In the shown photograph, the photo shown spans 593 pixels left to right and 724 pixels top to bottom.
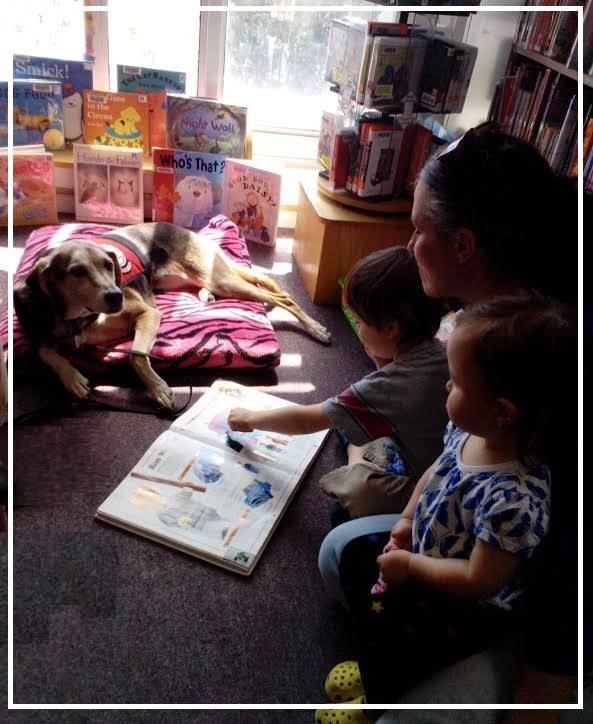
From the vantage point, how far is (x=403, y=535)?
38.6 inches

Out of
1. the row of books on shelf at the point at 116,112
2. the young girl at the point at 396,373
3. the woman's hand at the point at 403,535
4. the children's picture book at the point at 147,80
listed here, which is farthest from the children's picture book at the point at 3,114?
the woman's hand at the point at 403,535

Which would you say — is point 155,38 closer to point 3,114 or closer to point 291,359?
point 3,114

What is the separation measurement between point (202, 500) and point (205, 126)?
1.82m

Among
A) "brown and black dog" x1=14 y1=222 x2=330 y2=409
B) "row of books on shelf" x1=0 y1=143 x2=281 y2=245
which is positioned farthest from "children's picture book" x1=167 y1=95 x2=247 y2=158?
"brown and black dog" x1=14 y1=222 x2=330 y2=409

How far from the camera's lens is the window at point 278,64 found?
8.65 feet

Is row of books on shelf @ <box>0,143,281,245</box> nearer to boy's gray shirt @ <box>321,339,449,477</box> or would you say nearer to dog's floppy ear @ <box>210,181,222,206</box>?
dog's floppy ear @ <box>210,181,222,206</box>

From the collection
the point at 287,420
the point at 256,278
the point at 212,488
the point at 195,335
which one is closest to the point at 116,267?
the point at 195,335

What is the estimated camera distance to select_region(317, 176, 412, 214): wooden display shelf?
86.7 inches

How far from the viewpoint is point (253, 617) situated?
1.17 m

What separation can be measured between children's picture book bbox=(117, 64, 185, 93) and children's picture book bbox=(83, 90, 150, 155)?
0.07 metres

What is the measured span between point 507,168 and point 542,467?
1.46 ft

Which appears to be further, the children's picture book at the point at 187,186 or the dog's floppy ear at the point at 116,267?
the children's picture book at the point at 187,186

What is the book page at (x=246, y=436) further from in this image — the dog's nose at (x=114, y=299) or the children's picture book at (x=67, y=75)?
the children's picture book at (x=67, y=75)

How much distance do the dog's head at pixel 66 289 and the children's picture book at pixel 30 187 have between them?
89 centimetres
